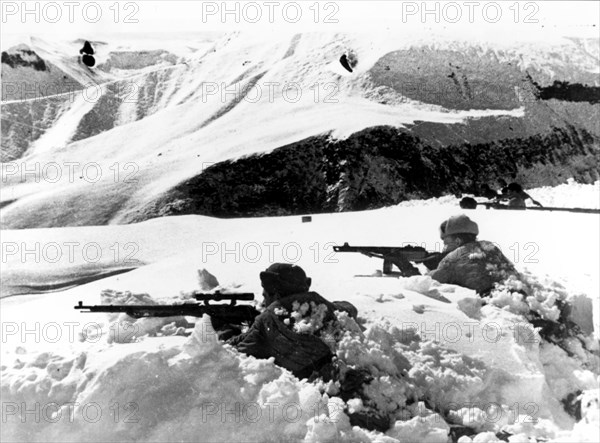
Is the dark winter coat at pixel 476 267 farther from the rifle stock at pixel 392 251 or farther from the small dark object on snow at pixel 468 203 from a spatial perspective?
the small dark object on snow at pixel 468 203

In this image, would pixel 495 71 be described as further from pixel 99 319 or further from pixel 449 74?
pixel 99 319

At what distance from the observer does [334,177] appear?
8.87 m

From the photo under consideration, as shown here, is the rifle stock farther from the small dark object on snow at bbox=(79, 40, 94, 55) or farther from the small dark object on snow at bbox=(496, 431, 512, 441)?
the small dark object on snow at bbox=(79, 40, 94, 55)

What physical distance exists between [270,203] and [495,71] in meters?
3.44

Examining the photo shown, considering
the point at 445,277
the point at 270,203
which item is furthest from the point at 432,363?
the point at 270,203

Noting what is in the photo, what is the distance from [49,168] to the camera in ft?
29.2

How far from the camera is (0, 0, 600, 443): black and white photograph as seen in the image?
6.55 meters

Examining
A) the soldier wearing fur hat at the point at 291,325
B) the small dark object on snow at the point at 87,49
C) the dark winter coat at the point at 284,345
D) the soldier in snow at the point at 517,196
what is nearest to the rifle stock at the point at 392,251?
the soldier wearing fur hat at the point at 291,325

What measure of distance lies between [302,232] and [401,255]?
3.68 feet

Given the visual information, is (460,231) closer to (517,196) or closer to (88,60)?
(517,196)

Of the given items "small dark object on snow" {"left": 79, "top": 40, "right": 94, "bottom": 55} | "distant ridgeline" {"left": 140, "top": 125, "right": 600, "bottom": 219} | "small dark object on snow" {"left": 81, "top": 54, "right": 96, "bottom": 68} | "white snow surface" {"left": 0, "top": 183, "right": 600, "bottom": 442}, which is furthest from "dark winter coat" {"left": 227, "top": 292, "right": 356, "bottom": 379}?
"small dark object on snow" {"left": 81, "top": 54, "right": 96, "bottom": 68}

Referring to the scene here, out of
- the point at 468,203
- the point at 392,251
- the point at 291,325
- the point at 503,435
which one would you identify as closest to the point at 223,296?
the point at 291,325

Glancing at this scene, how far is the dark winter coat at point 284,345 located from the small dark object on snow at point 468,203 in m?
2.79

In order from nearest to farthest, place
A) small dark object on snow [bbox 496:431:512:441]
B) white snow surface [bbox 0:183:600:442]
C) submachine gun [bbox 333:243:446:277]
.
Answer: white snow surface [bbox 0:183:600:442] → small dark object on snow [bbox 496:431:512:441] → submachine gun [bbox 333:243:446:277]
